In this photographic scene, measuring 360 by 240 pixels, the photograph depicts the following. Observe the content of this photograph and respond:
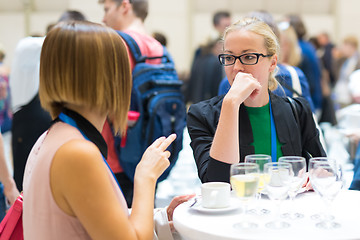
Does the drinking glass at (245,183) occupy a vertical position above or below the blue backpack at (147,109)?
above

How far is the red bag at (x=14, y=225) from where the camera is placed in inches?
61.5

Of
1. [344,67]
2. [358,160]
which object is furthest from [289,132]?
[344,67]

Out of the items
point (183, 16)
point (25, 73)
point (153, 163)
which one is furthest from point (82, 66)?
point (183, 16)

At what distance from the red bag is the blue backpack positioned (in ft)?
4.54

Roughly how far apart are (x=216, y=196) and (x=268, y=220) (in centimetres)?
18

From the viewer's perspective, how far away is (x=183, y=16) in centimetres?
1276

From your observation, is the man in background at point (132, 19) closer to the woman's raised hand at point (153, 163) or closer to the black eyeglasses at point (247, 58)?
the black eyeglasses at point (247, 58)

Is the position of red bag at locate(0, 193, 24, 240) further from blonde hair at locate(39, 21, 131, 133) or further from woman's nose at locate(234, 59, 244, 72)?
woman's nose at locate(234, 59, 244, 72)

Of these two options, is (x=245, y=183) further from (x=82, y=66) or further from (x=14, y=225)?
(x=14, y=225)

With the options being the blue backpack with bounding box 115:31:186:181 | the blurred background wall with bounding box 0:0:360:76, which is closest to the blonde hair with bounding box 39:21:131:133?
the blue backpack with bounding box 115:31:186:181

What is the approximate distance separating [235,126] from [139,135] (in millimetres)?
1211

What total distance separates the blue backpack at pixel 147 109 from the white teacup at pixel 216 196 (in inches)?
53.4

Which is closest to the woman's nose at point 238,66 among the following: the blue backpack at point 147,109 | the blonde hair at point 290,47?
the blue backpack at point 147,109

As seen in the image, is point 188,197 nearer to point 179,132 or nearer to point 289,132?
point 289,132
